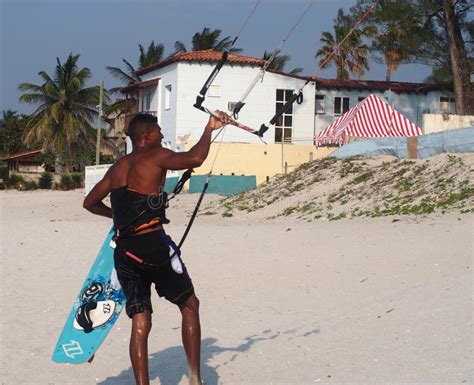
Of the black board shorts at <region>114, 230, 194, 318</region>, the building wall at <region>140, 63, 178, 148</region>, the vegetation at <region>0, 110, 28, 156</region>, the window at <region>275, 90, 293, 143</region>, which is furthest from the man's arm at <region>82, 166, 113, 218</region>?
the vegetation at <region>0, 110, 28, 156</region>

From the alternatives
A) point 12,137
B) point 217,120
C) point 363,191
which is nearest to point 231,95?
point 363,191

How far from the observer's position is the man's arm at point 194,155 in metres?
4.86

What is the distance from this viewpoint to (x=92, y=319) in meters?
5.52

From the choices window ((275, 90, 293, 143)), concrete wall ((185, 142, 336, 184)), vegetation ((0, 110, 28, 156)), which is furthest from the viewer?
vegetation ((0, 110, 28, 156))

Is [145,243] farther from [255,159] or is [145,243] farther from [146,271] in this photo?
[255,159]

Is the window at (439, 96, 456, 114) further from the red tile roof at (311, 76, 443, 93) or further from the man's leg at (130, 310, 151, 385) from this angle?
the man's leg at (130, 310, 151, 385)

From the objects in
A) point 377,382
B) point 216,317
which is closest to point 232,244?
point 216,317

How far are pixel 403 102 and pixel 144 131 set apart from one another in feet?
126

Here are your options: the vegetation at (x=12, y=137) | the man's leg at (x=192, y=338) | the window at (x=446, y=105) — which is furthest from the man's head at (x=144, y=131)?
the vegetation at (x=12, y=137)

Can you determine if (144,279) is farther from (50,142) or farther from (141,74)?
(50,142)

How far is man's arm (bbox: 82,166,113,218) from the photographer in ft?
17.8

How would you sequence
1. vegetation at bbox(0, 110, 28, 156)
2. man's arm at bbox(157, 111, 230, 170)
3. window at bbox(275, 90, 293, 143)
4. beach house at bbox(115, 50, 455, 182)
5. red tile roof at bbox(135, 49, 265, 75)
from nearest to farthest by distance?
man's arm at bbox(157, 111, 230, 170), beach house at bbox(115, 50, 455, 182), red tile roof at bbox(135, 49, 265, 75), window at bbox(275, 90, 293, 143), vegetation at bbox(0, 110, 28, 156)

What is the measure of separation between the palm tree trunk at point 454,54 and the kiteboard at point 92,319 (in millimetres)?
29013

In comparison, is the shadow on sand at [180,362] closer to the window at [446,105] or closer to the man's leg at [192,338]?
the man's leg at [192,338]
